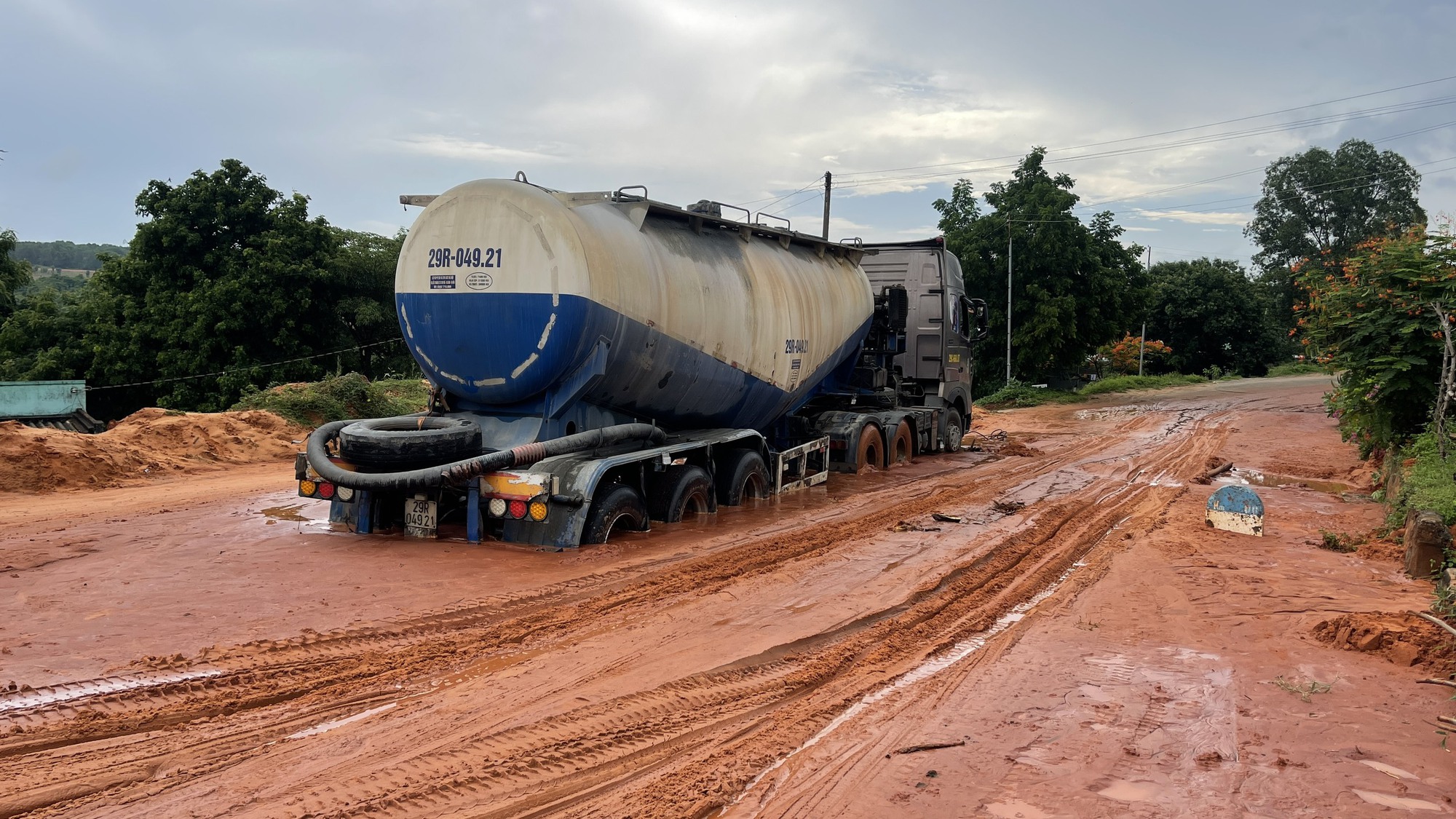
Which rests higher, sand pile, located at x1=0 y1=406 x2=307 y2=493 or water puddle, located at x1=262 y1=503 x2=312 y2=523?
sand pile, located at x1=0 y1=406 x2=307 y2=493

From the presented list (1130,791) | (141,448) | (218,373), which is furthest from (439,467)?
(218,373)

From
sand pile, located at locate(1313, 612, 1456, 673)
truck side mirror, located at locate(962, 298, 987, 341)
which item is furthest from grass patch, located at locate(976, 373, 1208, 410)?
sand pile, located at locate(1313, 612, 1456, 673)

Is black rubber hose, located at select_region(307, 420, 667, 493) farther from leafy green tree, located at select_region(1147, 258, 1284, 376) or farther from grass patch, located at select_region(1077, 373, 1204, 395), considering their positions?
leafy green tree, located at select_region(1147, 258, 1284, 376)

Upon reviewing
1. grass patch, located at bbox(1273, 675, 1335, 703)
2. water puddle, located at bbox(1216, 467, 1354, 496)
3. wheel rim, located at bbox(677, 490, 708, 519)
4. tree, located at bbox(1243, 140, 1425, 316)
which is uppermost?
tree, located at bbox(1243, 140, 1425, 316)

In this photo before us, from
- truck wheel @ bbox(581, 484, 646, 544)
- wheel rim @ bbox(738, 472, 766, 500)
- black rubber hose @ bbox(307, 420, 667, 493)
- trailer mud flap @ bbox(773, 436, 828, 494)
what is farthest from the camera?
trailer mud flap @ bbox(773, 436, 828, 494)

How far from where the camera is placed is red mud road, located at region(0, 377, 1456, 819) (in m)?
4.16

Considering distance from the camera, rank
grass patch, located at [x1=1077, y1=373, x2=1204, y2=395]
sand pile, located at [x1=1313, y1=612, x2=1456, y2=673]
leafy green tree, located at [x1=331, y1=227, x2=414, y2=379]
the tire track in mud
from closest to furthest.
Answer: the tire track in mud
sand pile, located at [x1=1313, y1=612, x2=1456, y2=673]
leafy green tree, located at [x1=331, y1=227, x2=414, y2=379]
grass patch, located at [x1=1077, y1=373, x2=1204, y2=395]

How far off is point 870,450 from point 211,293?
17.4m

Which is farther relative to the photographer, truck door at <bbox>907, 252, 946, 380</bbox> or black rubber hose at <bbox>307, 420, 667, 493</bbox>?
truck door at <bbox>907, 252, 946, 380</bbox>

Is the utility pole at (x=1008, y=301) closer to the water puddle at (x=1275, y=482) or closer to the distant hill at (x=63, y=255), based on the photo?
the water puddle at (x=1275, y=482)

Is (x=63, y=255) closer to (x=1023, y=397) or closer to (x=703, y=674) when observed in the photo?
(x=1023, y=397)

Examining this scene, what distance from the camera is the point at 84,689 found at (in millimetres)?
5086

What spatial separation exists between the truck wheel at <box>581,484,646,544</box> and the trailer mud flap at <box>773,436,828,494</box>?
→ 3411mm

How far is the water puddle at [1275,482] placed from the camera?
47.8ft
